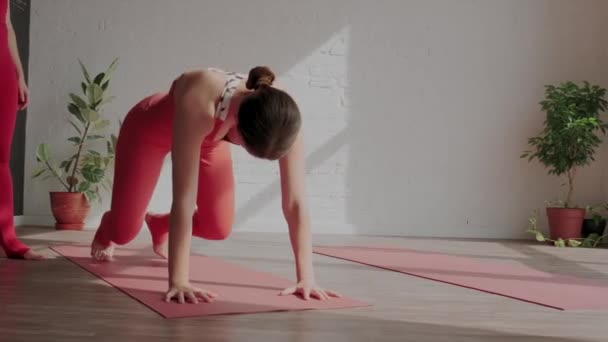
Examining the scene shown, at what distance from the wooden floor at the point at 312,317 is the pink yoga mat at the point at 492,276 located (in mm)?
91

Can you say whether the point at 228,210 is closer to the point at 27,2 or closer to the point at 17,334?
the point at 17,334

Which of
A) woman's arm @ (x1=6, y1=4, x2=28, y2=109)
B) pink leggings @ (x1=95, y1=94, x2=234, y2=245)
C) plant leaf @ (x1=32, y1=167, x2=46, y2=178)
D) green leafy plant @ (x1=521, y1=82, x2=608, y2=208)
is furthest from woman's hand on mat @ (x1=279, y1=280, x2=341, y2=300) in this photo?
green leafy plant @ (x1=521, y1=82, x2=608, y2=208)

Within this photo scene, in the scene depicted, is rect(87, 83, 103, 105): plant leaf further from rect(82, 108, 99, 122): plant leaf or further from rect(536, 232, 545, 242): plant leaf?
rect(536, 232, 545, 242): plant leaf

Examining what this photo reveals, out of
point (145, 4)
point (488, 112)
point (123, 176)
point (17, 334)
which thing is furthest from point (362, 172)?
point (17, 334)

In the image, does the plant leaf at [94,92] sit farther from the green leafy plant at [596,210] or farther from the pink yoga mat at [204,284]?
the green leafy plant at [596,210]

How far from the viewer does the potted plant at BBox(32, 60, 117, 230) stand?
4.88 metres

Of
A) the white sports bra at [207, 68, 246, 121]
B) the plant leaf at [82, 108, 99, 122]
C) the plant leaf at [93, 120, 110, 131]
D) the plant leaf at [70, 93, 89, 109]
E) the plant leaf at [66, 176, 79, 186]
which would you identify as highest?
the plant leaf at [70, 93, 89, 109]

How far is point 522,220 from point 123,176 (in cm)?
391

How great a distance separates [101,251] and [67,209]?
2164mm

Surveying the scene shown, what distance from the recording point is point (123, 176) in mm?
2455

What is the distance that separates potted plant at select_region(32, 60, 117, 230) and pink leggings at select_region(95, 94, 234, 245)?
2.41m

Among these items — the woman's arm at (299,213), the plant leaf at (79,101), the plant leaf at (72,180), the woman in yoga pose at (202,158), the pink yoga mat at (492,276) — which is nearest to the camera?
the woman in yoga pose at (202,158)

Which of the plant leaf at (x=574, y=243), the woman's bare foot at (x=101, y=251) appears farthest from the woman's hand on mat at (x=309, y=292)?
the plant leaf at (x=574, y=243)

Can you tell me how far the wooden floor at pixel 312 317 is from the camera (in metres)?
1.60
